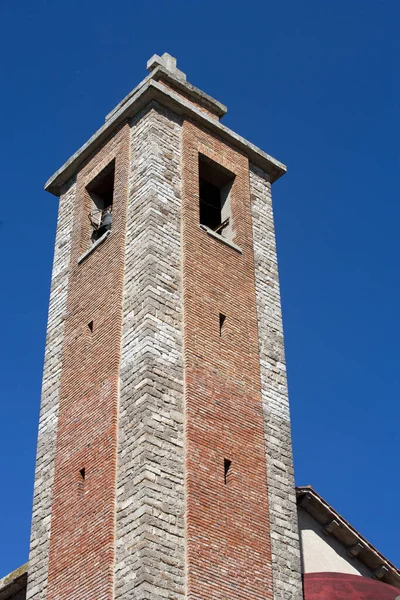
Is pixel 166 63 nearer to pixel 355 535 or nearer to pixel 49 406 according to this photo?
pixel 49 406

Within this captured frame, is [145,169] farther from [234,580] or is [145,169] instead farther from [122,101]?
[234,580]

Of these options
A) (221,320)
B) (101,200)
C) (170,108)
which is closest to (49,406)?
(221,320)

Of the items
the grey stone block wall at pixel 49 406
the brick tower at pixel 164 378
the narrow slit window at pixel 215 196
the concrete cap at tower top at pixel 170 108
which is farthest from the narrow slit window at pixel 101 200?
the narrow slit window at pixel 215 196

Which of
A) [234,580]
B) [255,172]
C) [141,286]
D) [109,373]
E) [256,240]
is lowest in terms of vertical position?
[234,580]

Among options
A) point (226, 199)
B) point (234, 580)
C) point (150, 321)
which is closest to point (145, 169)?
point (226, 199)

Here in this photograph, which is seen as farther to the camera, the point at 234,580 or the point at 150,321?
the point at 150,321

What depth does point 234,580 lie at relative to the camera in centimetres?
1495

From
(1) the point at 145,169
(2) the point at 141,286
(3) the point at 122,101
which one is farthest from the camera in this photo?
(3) the point at 122,101

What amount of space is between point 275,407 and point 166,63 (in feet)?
34.4

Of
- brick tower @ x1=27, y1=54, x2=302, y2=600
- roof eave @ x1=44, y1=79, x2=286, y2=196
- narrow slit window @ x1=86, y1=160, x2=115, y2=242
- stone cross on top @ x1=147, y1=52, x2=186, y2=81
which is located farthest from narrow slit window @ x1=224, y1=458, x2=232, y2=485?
stone cross on top @ x1=147, y1=52, x2=186, y2=81

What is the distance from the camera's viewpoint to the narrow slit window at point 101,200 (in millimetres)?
21380

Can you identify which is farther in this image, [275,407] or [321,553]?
[321,553]

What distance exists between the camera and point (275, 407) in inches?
718

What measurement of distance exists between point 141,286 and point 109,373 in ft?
5.90
